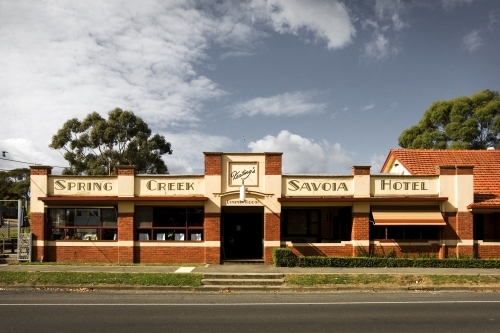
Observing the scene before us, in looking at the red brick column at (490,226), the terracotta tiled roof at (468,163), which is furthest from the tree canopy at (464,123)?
the red brick column at (490,226)

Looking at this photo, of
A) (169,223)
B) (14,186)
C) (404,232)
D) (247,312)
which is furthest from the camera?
(14,186)

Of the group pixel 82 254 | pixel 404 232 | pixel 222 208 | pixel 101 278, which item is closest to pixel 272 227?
pixel 222 208

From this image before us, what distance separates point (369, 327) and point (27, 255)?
1581 centimetres

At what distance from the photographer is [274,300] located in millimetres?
13492

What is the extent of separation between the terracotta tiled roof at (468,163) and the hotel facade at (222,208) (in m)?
1.58

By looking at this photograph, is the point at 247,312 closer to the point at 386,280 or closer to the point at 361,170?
the point at 386,280

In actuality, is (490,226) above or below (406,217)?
below

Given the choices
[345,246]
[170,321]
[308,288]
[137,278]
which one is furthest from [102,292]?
[345,246]

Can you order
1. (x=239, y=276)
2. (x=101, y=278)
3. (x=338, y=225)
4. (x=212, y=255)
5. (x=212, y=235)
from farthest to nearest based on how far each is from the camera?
(x=338, y=225) < (x=212, y=235) < (x=212, y=255) < (x=239, y=276) < (x=101, y=278)

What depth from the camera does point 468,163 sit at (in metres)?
24.8

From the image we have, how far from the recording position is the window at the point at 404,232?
20905 mm

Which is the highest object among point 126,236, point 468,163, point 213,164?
point 468,163

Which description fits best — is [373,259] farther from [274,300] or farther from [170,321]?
[170,321]

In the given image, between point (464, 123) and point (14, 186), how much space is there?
209 feet
